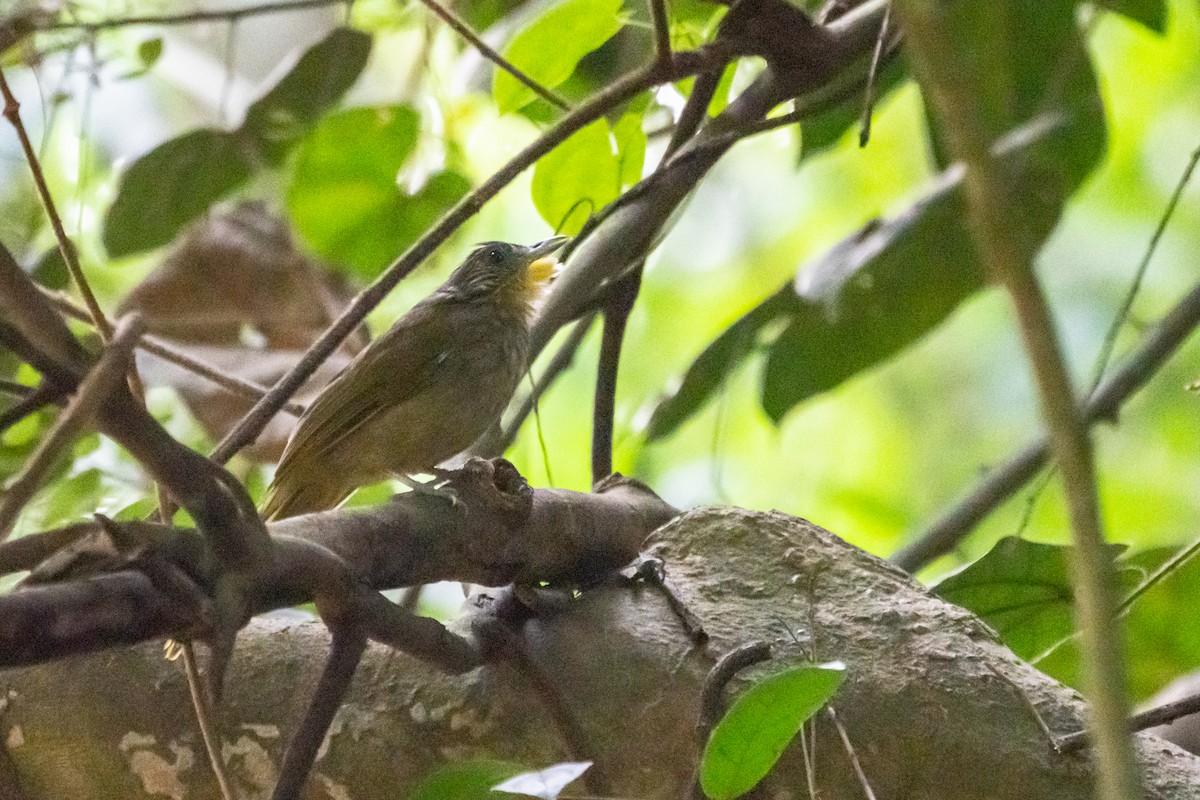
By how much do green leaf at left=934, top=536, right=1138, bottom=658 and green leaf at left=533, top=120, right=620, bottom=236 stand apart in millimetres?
1173

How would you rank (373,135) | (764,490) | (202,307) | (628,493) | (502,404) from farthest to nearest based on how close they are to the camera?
(764,490), (202,307), (373,135), (502,404), (628,493)

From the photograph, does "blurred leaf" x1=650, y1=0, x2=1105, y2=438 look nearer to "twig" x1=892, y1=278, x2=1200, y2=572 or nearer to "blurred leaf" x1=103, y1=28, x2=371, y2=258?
"twig" x1=892, y1=278, x2=1200, y2=572

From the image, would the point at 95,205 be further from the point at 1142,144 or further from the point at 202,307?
the point at 1142,144

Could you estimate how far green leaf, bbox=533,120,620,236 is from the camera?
288 cm

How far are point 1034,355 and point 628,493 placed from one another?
1687 millimetres

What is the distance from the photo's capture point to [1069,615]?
2.55m

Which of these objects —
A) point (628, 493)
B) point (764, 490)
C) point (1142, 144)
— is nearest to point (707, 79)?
point (628, 493)

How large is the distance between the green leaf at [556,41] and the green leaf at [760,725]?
5.19 feet

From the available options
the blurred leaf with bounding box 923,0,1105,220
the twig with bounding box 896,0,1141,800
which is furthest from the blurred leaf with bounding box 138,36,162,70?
the twig with bounding box 896,0,1141,800

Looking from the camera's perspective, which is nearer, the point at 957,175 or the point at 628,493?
the point at 628,493

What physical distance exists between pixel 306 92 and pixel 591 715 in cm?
→ 228

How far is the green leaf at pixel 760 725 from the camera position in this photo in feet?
4.69

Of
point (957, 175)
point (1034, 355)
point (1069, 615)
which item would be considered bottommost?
point (1034, 355)

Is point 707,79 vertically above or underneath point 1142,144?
underneath
